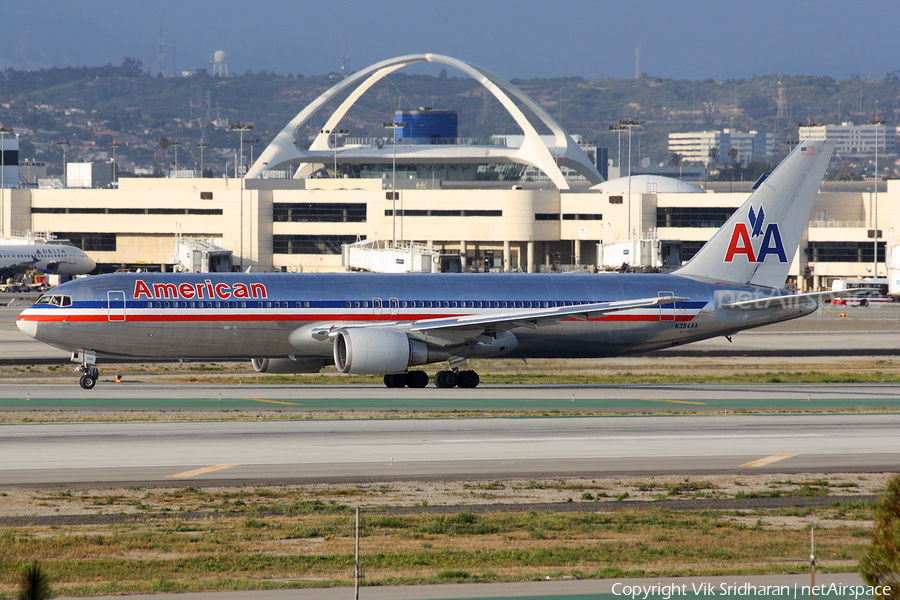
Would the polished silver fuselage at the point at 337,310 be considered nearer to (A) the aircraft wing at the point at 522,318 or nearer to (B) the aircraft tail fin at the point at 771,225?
(B) the aircraft tail fin at the point at 771,225

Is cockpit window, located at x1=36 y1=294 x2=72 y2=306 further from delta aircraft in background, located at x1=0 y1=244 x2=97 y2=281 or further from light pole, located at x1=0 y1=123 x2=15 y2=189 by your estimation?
light pole, located at x1=0 y1=123 x2=15 y2=189

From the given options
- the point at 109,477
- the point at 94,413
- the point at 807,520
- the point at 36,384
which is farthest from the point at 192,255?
the point at 807,520

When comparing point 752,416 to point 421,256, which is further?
point 421,256

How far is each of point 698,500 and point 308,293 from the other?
958 inches

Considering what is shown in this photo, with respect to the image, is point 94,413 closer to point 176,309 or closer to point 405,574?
point 176,309

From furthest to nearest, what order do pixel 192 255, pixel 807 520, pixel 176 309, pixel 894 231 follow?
pixel 894 231 → pixel 192 255 → pixel 176 309 → pixel 807 520

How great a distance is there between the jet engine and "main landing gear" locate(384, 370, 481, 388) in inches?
70.6

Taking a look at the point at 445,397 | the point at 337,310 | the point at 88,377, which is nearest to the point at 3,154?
the point at 88,377

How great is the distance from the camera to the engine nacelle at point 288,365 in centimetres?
4506

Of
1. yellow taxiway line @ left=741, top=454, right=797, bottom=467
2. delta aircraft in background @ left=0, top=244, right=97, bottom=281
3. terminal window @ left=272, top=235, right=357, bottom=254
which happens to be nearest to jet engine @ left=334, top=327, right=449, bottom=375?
yellow taxiway line @ left=741, top=454, right=797, bottom=467

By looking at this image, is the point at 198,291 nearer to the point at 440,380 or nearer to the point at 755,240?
the point at 440,380

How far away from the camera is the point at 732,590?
1625cm

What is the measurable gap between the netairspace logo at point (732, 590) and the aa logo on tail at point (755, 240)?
109ft

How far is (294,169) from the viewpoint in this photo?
190750 mm
